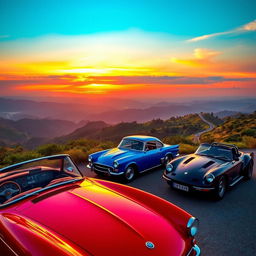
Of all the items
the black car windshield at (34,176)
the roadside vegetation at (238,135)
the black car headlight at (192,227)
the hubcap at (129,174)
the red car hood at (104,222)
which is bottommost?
the roadside vegetation at (238,135)

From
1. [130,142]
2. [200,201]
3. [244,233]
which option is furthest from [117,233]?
[130,142]

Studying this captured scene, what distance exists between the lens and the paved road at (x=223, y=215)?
170 inches

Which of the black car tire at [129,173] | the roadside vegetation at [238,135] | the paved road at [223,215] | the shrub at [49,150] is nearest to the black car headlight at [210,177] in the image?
the paved road at [223,215]

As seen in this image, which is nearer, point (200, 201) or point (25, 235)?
point (25, 235)

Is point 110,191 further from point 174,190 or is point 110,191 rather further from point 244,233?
point 174,190

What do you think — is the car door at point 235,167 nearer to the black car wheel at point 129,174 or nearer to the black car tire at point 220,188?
the black car tire at point 220,188

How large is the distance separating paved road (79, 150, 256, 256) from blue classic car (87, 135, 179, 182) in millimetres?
532

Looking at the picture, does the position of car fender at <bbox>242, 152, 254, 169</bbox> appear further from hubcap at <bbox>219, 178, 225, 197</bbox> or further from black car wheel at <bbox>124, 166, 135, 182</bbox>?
black car wheel at <bbox>124, 166, 135, 182</bbox>

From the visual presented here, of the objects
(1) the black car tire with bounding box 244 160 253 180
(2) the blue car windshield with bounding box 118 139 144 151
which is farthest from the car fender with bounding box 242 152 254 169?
(2) the blue car windshield with bounding box 118 139 144 151

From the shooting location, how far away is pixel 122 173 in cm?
760

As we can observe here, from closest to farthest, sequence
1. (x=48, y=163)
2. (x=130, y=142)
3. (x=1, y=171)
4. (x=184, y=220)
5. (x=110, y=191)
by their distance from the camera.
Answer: (x=184, y=220) → (x=1, y=171) → (x=110, y=191) → (x=48, y=163) → (x=130, y=142)

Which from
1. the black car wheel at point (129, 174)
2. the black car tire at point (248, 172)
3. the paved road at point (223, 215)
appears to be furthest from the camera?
the black car tire at point (248, 172)

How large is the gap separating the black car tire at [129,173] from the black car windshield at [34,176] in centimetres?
355

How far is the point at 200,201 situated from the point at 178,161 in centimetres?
143
